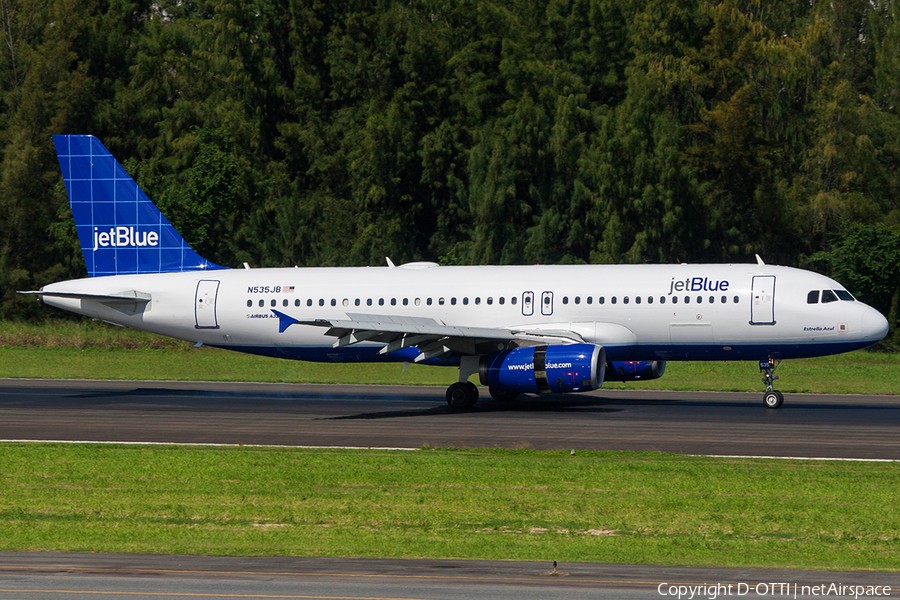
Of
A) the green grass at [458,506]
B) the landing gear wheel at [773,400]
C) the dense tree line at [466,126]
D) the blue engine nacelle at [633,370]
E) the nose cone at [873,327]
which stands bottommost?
the green grass at [458,506]

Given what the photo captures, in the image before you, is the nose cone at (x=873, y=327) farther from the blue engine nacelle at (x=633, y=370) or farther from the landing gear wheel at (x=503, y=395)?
the landing gear wheel at (x=503, y=395)

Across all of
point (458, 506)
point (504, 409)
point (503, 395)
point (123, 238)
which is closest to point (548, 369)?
point (504, 409)

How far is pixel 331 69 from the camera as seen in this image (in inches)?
2714

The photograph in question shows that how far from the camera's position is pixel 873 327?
28688 millimetres

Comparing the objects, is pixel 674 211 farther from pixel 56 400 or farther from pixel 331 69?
pixel 56 400

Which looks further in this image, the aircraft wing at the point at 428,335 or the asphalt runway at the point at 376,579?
the aircraft wing at the point at 428,335

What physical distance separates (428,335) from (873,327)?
462 inches

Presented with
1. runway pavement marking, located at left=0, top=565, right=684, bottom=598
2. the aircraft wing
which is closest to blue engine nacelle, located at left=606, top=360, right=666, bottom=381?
the aircraft wing

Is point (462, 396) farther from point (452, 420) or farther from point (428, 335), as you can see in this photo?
point (452, 420)

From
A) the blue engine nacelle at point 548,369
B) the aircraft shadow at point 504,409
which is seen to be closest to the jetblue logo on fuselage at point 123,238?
the aircraft shadow at point 504,409

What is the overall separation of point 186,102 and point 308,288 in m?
38.4

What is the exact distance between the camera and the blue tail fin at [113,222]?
35094mm

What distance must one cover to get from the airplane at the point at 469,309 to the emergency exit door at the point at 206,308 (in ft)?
0.14

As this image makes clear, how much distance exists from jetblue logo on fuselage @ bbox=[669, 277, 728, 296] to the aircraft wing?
2978 mm
